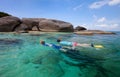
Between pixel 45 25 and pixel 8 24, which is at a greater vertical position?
pixel 8 24

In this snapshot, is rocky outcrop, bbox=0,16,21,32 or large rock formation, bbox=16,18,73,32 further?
large rock formation, bbox=16,18,73,32

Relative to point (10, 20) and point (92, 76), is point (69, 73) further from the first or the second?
point (10, 20)

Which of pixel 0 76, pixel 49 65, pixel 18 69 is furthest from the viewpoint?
pixel 49 65

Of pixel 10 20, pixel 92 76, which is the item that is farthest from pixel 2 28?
pixel 92 76

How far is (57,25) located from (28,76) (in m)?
25.8

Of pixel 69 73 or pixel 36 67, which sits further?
pixel 36 67

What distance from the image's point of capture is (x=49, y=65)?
6.05m

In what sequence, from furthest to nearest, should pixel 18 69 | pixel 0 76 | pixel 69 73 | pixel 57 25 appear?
pixel 57 25, pixel 18 69, pixel 69 73, pixel 0 76

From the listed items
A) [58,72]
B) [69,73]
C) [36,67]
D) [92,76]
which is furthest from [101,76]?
[36,67]

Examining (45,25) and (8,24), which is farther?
(45,25)

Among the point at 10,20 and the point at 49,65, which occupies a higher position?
the point at 10,20

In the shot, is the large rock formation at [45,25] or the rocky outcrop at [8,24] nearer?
the rocky outcrop at [8,24]

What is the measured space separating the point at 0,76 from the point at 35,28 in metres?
27.4

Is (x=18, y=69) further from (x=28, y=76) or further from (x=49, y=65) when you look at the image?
(x=49, y=65)
